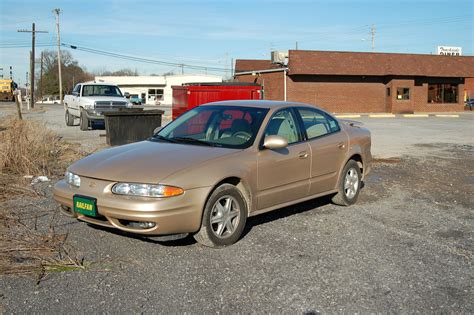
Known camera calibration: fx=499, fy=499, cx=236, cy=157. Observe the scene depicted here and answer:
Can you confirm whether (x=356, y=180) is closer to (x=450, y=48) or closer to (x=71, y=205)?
(x=71, y=205)

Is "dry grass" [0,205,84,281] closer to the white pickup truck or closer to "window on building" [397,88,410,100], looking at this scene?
the white pickup truck

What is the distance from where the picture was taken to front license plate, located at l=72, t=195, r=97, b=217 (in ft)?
15.7

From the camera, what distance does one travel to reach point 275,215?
6539mm

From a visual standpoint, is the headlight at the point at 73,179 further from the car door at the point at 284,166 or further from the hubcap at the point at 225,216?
the car door at the point at 284,166

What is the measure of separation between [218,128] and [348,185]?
2.28 meters

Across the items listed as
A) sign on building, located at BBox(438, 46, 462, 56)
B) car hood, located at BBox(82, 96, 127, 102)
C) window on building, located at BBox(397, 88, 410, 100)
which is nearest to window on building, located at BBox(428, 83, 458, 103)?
window on building, located at BBox(397, 88, 410, 100)

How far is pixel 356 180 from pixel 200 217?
3204 mm

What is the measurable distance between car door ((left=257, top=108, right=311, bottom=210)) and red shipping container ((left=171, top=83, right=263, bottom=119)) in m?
9.27

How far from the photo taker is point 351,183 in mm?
7188

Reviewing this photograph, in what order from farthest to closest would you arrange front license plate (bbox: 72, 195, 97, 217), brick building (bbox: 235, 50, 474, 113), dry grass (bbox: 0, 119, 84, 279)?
brick building (bbox: 235, 50, 474, 113), front license plate (bbox: 72, 195, 97, 217), dry grass (bbox: 0, 119, 84, 279)

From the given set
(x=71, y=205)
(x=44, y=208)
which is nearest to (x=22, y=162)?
(x=44, y=208)

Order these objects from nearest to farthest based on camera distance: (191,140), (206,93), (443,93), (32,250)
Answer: (32,250)
(191,140)
(206,93)
(443,93)

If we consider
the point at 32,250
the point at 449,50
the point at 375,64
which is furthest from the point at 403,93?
the point at 32,250

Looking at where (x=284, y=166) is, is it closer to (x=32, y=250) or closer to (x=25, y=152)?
(x=32, y=250)
